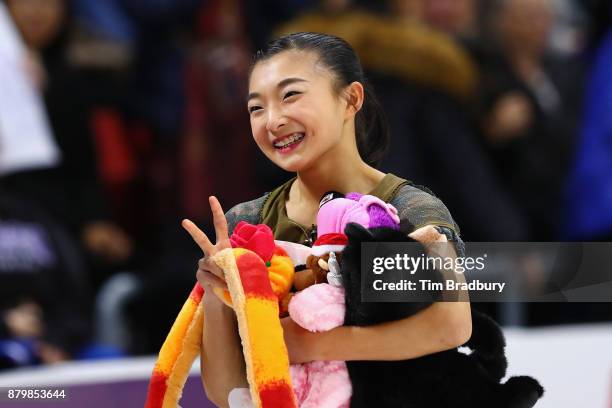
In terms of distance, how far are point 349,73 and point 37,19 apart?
9.60 ft

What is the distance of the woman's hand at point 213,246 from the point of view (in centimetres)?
171

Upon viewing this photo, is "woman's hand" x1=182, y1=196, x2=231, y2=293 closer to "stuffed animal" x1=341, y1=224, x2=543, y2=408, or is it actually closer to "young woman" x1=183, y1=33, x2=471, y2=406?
"young woman" x1=183, y1=33, x2=471, y2=406

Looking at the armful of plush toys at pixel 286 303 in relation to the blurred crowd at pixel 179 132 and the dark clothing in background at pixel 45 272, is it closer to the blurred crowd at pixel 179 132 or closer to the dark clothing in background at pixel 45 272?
the blurred crowd at pixel 179 132

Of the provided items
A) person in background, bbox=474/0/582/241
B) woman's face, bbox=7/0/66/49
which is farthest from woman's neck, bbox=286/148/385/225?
woman's face, bbox=7/0/66/49

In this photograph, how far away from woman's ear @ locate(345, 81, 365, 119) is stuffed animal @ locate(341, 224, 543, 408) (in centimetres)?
24

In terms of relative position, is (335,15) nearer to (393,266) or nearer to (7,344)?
(7,344)

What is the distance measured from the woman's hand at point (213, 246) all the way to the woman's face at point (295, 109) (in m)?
0.15

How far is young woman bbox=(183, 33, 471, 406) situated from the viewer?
5.65 feet

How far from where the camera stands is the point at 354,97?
185 centimetres

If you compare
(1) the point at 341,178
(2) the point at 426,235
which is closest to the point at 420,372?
(2) the point at 426,235

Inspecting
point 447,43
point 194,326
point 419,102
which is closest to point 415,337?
point 194,326

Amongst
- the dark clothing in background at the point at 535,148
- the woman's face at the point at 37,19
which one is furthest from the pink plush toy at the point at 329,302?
the woman's face at the point at 37,19

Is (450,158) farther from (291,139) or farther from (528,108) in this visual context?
(291,139)

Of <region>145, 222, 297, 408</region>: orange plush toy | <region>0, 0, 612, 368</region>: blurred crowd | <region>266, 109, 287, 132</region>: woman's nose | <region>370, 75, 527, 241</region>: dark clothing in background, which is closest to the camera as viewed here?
<region>145, 222, 297, 408</region>: orange plush toy
